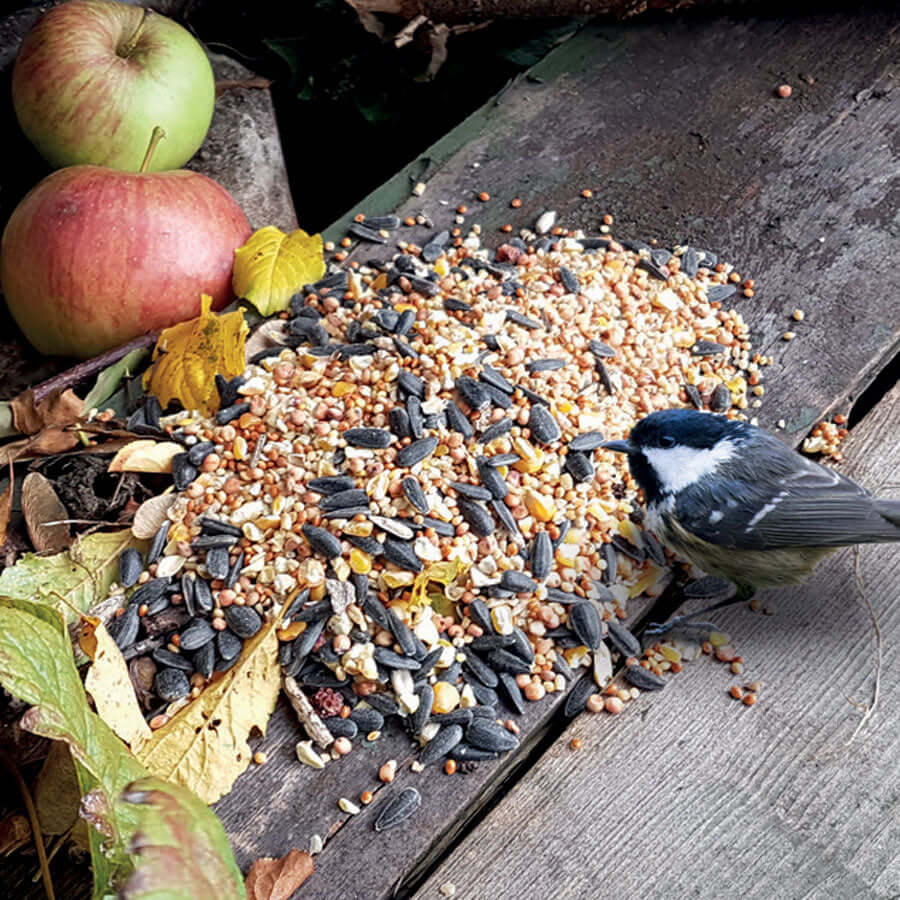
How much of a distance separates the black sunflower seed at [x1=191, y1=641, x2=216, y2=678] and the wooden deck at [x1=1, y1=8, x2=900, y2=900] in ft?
0.47

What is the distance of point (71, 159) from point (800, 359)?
1.73m

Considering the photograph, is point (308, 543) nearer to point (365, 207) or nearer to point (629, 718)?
point (629, 718)

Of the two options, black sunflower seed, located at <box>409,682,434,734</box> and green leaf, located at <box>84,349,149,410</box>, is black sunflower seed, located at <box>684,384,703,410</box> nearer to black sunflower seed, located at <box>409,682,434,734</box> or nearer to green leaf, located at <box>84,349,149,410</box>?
black sunflower seed, located at <box>409,682,434,734</box>

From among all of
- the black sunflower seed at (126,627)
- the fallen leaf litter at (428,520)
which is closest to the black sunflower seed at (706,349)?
the fallen leaf litter at (428,520)

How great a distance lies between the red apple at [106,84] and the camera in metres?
2.39

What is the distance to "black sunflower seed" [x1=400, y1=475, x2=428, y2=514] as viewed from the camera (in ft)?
5.78

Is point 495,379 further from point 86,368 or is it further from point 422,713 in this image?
point 86,368

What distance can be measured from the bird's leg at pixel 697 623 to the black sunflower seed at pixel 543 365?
0.51m

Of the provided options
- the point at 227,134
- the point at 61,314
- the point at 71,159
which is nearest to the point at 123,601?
the point at 61,314

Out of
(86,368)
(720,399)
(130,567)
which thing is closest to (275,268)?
(86,368)

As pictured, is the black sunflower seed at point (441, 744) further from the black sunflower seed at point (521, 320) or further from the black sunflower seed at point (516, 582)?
the black sunflower seed at point (521, 320)

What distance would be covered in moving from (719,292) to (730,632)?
0.76 meters

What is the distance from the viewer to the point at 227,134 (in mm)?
2926

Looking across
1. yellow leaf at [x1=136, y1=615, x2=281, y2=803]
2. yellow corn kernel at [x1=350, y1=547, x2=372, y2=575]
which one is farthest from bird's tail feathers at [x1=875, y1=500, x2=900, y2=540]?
yellow leaf at [x1=136, y1=615, x2=281, y2=803]
